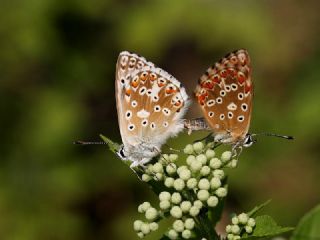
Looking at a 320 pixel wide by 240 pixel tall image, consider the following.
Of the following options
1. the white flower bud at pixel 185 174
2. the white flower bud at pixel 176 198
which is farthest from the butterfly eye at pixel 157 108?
the white flower bud at pixel 176 198

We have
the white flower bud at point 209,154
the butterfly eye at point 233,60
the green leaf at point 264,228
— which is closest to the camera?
the green leaf at point 264,228

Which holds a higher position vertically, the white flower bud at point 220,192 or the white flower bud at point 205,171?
the white flower bud at point 205,171

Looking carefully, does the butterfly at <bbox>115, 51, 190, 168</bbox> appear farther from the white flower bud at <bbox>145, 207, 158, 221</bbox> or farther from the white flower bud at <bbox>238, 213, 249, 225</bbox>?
the white flower bud at <bbox>238, 213, 249, 225</bbox>

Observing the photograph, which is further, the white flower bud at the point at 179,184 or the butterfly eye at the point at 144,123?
the butterfly eye at the point at 144,123

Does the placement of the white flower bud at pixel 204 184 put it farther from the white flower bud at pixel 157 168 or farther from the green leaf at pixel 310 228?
the green leaf at pixel 310 228

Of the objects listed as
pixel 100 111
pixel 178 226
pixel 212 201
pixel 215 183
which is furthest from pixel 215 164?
pixel 100 111

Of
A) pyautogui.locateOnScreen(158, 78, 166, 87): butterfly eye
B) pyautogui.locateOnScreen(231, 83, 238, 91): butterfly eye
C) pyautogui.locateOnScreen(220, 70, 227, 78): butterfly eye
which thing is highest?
pyautogui.locateOnScreen(220, 70, 227, 78): butterfly eye

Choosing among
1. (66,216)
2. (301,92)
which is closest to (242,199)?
(301,92)

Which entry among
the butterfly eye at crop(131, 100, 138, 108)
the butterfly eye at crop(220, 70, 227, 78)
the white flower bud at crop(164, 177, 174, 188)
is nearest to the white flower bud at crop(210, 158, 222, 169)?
the white flower bud at crop(164, 177, 174, 188)
